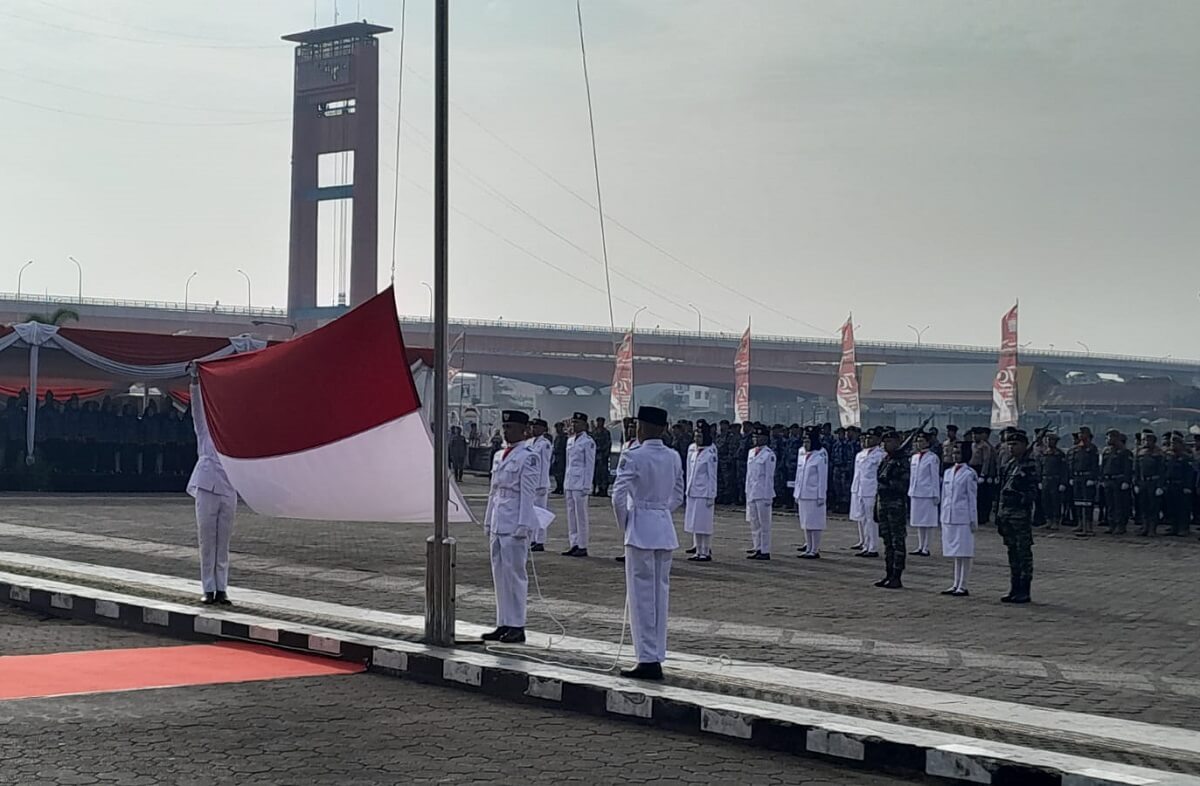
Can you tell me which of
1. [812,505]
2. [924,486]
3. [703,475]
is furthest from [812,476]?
[703,475]

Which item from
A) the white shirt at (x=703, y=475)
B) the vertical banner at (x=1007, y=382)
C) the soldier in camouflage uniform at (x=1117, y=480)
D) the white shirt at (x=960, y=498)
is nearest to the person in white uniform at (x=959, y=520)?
the white shirt at (x=960, y=498)

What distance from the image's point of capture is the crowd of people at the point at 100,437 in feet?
92.2

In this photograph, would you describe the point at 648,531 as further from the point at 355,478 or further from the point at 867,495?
the point at 867,495

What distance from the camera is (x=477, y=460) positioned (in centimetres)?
4434

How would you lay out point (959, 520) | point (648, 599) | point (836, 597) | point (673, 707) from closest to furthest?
1. point (673, 707)
2. point (648, 599)
3. point (836, 597)
4. point (959, 520)

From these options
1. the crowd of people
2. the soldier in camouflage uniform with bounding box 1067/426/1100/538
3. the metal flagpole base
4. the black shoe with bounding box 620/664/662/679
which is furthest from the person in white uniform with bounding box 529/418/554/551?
the crowd of people

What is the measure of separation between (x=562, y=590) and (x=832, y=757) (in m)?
7.08

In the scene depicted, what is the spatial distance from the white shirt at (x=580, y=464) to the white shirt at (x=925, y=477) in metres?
4.29

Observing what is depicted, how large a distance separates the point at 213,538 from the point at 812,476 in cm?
938

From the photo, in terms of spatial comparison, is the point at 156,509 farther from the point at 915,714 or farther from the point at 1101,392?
the point at 1101,392

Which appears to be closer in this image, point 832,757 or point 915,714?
point 832,757

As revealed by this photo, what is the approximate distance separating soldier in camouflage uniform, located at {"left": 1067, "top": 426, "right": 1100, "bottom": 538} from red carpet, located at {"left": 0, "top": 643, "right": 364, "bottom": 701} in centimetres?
1808

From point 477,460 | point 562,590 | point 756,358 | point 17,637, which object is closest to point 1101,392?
point 756,358

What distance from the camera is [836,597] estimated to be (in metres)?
13.9
